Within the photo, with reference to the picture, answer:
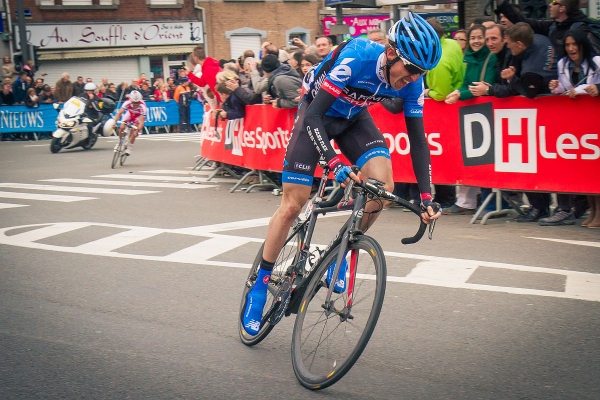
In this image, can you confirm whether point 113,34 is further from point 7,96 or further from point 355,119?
point 355,119

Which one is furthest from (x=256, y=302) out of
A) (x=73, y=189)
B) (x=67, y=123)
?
(x=67, y=123)

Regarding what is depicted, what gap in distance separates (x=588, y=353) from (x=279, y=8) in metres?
44.0

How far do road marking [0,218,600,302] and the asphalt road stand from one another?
0.02 meters

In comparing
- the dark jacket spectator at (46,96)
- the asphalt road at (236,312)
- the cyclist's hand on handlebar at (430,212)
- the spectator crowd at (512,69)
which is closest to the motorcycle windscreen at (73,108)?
the dark jacket spectator at (46,96)

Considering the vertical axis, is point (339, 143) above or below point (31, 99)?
above

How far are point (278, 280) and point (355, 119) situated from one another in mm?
1090

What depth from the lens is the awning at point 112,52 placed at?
135 ft

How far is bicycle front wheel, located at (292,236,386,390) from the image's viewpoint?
4.54m

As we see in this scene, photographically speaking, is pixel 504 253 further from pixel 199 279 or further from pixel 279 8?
pixel 279 8

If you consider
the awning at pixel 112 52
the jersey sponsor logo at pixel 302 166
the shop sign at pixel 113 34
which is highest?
the shop sign at pixel 113 34

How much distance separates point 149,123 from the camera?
34125 millimetres

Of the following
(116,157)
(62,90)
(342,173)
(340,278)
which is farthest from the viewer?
(62,90)

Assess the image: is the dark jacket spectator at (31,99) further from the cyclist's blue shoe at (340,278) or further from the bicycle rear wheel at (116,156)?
the cyclist's blue shoe at (340,278)

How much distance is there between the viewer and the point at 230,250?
364 inches
